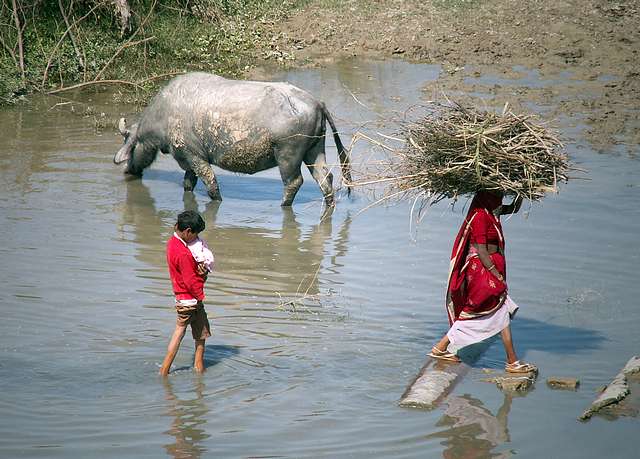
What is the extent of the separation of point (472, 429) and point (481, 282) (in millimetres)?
1101

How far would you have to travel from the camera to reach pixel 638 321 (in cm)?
788

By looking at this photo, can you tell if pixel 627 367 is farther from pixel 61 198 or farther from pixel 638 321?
pixel 61 198

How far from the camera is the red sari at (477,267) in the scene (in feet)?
21.8

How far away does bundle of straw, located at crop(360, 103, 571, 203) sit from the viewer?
6332mm

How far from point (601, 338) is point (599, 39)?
9.86 m

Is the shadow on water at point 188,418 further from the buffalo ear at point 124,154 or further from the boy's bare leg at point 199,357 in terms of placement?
the buffalo ear at point 124,154

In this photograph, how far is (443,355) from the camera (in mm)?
6922

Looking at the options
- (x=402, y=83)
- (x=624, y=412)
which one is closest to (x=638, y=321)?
(x=624, y=412)

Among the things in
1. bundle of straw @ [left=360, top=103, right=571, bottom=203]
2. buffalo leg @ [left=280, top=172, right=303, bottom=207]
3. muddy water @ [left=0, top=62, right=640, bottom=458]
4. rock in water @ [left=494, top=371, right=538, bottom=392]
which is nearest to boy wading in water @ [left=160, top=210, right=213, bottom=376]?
→ muddy water @ [left=0, top=62, right=640, bottom=458]

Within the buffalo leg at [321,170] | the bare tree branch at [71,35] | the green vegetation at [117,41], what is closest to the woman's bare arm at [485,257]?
the buffalo leg at [321,170]

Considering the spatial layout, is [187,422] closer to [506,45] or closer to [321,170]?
[321,170]

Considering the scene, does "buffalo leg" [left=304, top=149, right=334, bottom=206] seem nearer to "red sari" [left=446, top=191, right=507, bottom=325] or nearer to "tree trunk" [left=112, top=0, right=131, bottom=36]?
"red sari" [left=446, top=191, right=507, bottom=325]

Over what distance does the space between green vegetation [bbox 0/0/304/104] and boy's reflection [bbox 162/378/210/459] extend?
9.56 meters

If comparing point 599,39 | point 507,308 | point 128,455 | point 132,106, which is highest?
point 599,39
